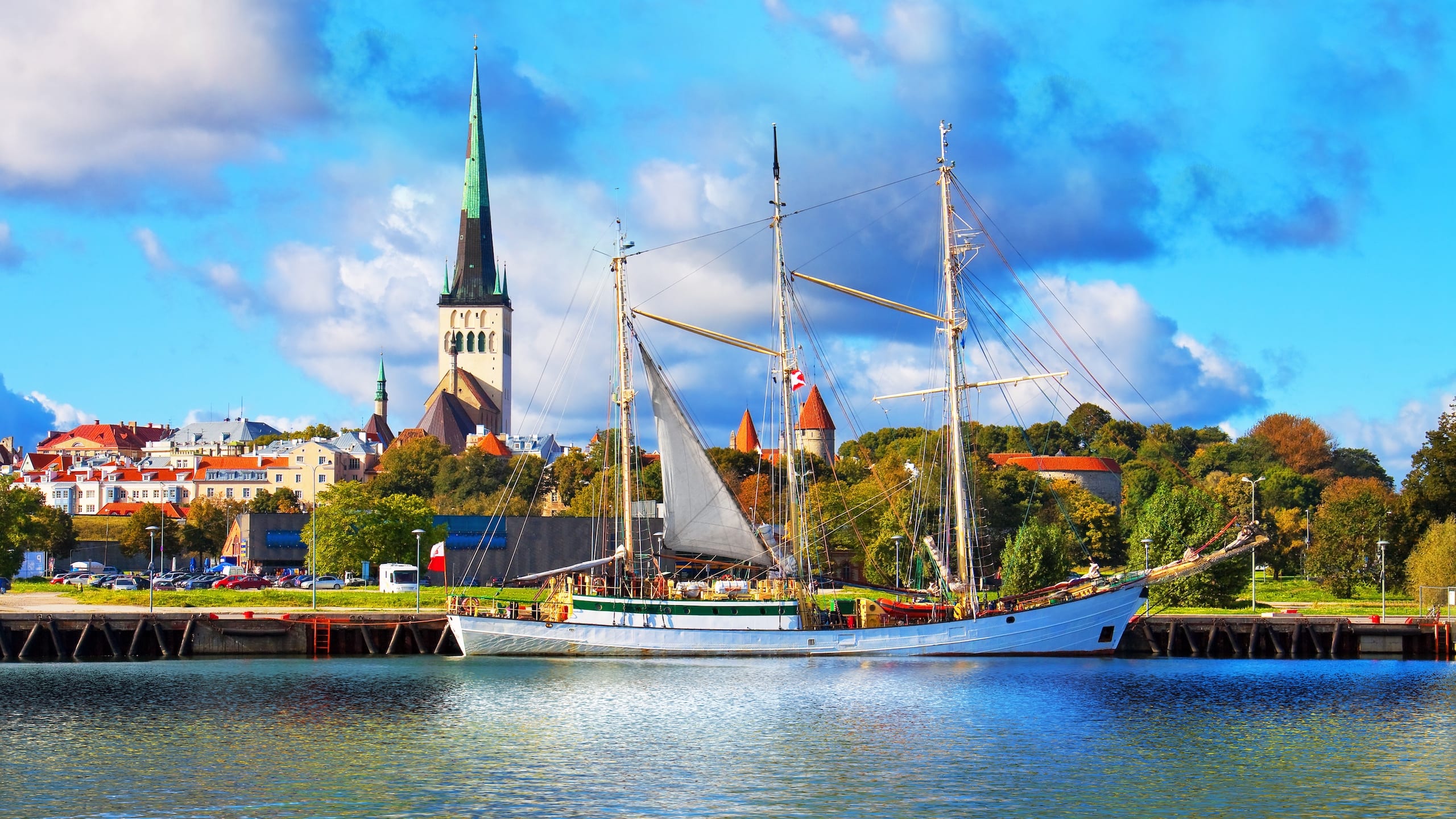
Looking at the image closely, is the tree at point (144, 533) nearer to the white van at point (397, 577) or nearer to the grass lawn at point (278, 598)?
the white van at point (397, 577)

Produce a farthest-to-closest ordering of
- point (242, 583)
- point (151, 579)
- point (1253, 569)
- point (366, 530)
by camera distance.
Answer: point (242, 583)
point (366, 530)
point (1253, 569)
point (151, 579)

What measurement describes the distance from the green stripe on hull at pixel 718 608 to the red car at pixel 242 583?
47523 mm

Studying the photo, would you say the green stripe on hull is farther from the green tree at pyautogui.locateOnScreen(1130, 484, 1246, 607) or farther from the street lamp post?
the street lamp post

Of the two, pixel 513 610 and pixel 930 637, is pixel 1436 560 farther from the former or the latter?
pixel 513 610

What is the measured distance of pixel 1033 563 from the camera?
76.6m

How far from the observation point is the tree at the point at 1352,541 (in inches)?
3408

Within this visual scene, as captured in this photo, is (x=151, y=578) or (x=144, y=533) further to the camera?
(x=144, y=533)

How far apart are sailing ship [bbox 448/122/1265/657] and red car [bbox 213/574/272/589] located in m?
41.9

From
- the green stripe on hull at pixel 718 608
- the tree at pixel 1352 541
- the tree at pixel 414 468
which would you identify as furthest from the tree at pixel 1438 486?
the tree at pixel 414 468

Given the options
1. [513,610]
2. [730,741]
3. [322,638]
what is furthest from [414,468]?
[730,741]

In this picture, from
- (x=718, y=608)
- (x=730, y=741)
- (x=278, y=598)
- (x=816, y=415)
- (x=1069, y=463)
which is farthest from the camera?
(x=816, y=415)

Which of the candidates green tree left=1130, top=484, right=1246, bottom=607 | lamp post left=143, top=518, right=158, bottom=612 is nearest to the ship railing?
lamp post left=143, top=518, right=158, bottom=612

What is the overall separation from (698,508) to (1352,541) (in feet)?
152

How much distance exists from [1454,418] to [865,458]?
77.2 m
